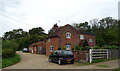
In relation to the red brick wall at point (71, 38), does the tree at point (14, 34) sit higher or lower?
higher

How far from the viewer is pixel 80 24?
73625mm

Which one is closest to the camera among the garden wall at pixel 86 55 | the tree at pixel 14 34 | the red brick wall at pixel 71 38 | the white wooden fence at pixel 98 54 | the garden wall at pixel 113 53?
the white wooden fence at pixel 98 54

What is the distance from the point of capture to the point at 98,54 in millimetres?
16922

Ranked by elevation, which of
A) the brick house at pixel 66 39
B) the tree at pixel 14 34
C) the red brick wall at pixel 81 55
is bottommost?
the red brick wall at pixel 81 55

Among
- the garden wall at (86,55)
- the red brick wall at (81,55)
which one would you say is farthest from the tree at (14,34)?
the garden wall at (86,55)

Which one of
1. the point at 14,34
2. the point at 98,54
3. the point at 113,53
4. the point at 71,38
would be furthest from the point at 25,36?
the point at 98,54

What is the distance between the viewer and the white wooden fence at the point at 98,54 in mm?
16375

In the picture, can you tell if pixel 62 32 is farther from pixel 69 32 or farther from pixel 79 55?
pixel 79 55

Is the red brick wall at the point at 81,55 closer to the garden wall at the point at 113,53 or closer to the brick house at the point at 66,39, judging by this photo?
the garden wall at the point at 113,53

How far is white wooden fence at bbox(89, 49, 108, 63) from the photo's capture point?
16.4 meters

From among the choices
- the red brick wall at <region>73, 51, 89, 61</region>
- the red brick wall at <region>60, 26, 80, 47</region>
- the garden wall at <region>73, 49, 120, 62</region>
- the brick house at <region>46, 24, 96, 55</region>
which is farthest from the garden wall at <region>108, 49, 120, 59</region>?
the red brick wall at <region>60, 26, 80, 47</region>

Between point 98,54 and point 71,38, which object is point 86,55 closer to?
point 98,54

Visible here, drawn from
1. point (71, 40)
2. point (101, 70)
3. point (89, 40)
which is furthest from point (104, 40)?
point (101, 70)

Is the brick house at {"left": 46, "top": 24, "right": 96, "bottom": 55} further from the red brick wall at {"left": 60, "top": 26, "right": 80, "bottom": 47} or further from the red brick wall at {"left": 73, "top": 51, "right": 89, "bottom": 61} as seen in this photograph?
the red brick wall at {"left": 73, "top": 51, "right": 89, "bottom": 61}
